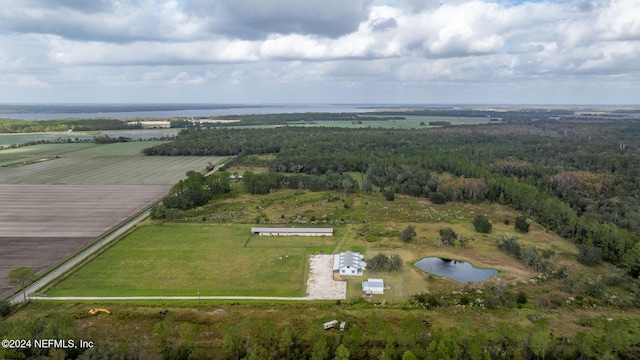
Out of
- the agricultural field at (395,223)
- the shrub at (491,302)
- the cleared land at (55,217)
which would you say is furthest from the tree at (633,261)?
the cleared land at (55,217)

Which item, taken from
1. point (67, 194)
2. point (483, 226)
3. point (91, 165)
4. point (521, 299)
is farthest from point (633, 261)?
point (91, 165)

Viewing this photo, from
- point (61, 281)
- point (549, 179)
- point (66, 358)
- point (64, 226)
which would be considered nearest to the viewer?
point (66, 358)

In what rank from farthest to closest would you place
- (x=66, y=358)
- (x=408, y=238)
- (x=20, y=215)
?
(x=20, y=215) < (x=408, y=238) < (x=66, y=358)

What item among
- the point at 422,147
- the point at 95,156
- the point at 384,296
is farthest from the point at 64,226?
the point at 422,147

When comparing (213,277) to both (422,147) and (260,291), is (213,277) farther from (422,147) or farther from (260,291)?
(422,147)

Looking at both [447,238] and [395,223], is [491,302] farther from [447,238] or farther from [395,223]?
[395,223]

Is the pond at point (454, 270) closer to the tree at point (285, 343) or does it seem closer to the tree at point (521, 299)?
the tree at point (521, 299)
